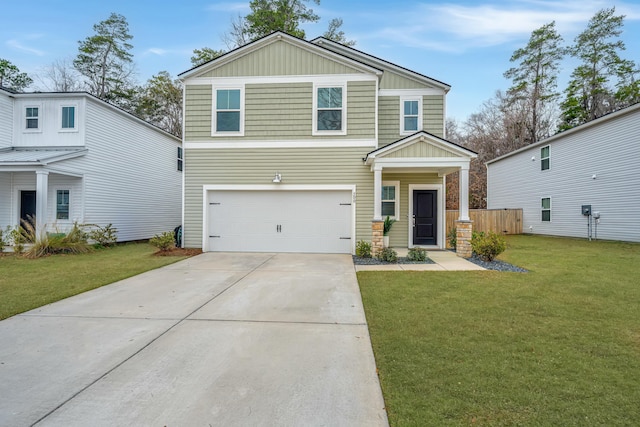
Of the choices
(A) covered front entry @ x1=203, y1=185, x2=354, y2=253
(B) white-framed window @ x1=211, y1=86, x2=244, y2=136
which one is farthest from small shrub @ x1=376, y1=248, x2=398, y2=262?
(B) white-framed window @ x1=211, y1=86, x2=244, y2=136

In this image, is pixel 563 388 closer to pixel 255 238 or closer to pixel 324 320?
pixel 324 320

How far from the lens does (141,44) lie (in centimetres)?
2359

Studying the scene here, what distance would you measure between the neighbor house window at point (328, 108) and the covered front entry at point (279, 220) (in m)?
2.02

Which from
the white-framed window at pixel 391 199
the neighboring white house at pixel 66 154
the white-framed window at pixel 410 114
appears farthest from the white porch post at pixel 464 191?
the neighboring white house at pixel 66 154

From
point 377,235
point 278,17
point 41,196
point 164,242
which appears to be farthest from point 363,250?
point 278,17

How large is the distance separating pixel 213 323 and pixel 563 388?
366cm

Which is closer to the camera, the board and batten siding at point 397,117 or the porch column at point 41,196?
the porch column at point 41,196

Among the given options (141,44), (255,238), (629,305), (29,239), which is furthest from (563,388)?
(141,44)

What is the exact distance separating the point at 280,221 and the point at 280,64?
5134 mm

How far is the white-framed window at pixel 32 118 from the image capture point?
1253cm

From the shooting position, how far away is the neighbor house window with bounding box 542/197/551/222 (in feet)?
54.4

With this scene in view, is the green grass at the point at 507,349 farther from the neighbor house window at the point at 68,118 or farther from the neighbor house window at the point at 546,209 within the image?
the neighbor house window at the point at 68,118

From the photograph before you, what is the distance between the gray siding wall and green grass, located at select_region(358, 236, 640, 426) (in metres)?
14.7

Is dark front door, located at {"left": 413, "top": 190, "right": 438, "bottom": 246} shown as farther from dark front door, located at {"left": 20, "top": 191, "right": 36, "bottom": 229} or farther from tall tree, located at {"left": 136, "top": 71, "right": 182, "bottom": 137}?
tall tree, located at {"left": 136, "top": 71, "right": 182, "bottom": 137}
